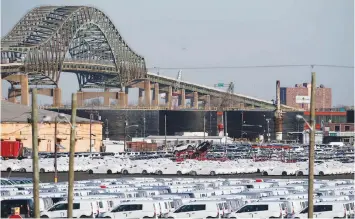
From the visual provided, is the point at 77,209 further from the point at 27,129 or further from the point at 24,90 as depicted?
the point at 24,90

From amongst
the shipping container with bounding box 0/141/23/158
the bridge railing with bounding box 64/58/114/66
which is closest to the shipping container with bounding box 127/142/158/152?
the shipping container with bounding box 0/141/23/158

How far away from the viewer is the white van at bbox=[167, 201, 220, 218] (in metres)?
39.7

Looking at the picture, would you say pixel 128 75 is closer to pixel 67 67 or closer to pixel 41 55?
pixel 67 67

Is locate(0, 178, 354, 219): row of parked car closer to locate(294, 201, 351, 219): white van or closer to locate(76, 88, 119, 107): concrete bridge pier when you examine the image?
locate(294, 201, 351, 219): white van

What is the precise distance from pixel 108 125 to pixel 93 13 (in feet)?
82.9

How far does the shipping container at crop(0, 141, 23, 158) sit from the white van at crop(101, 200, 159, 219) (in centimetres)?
5507

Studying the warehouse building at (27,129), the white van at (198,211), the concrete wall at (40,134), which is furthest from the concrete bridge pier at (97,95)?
the white van at (198,211)

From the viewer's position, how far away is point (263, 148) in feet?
395

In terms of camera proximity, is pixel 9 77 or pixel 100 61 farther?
pixel 100 61

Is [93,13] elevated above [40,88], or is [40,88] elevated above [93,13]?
[93,13]

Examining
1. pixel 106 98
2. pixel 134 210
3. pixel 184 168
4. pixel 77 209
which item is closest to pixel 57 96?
pixel 106 98

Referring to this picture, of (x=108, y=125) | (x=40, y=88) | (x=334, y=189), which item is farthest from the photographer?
(x=40, y=88)

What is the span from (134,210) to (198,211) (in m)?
2.50

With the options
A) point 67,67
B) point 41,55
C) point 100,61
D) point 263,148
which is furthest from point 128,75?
point 263,148
